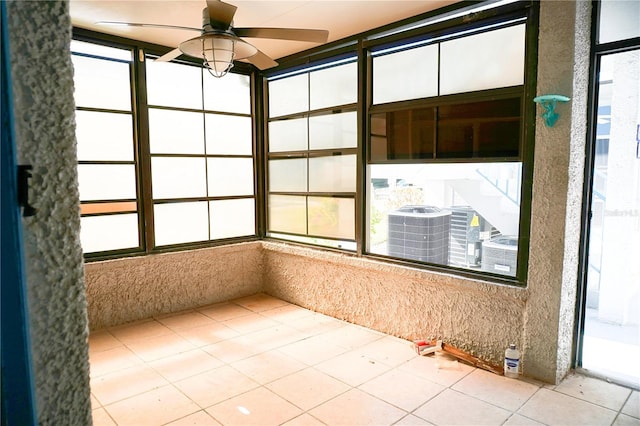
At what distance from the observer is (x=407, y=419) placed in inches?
90.6

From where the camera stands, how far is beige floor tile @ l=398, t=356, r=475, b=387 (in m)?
2.76

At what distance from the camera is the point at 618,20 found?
255cm

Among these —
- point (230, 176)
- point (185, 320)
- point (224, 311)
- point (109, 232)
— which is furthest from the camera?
point (230, 176)

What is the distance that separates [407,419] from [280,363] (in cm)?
107

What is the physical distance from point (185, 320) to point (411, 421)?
244cm

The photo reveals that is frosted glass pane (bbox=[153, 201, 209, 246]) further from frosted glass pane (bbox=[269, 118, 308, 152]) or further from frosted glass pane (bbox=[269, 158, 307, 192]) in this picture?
frosted glass pane (bbox=[269, 118, 308, 152])

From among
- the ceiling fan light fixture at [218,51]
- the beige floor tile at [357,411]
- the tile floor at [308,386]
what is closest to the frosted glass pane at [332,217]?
the tile floor at [308,386]

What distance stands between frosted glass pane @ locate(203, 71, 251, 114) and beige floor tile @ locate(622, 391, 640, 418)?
13.6 ft

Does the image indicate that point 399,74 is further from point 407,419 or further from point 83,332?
point 83,332

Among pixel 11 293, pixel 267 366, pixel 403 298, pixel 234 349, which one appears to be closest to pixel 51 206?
pixel 11 293

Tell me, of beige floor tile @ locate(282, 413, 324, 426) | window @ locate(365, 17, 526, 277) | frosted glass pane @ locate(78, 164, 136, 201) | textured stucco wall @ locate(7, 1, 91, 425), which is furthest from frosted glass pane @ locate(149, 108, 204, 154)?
textured stucco wall @ locate(7, 1, 91, 425)

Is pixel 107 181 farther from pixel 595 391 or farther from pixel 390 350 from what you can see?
pixel 595 391

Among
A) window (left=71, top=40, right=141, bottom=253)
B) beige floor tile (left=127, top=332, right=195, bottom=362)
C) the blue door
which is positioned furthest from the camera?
window (left=71, top=40, right=141, bottom=253)

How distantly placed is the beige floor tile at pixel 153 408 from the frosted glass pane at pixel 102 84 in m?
2.48
